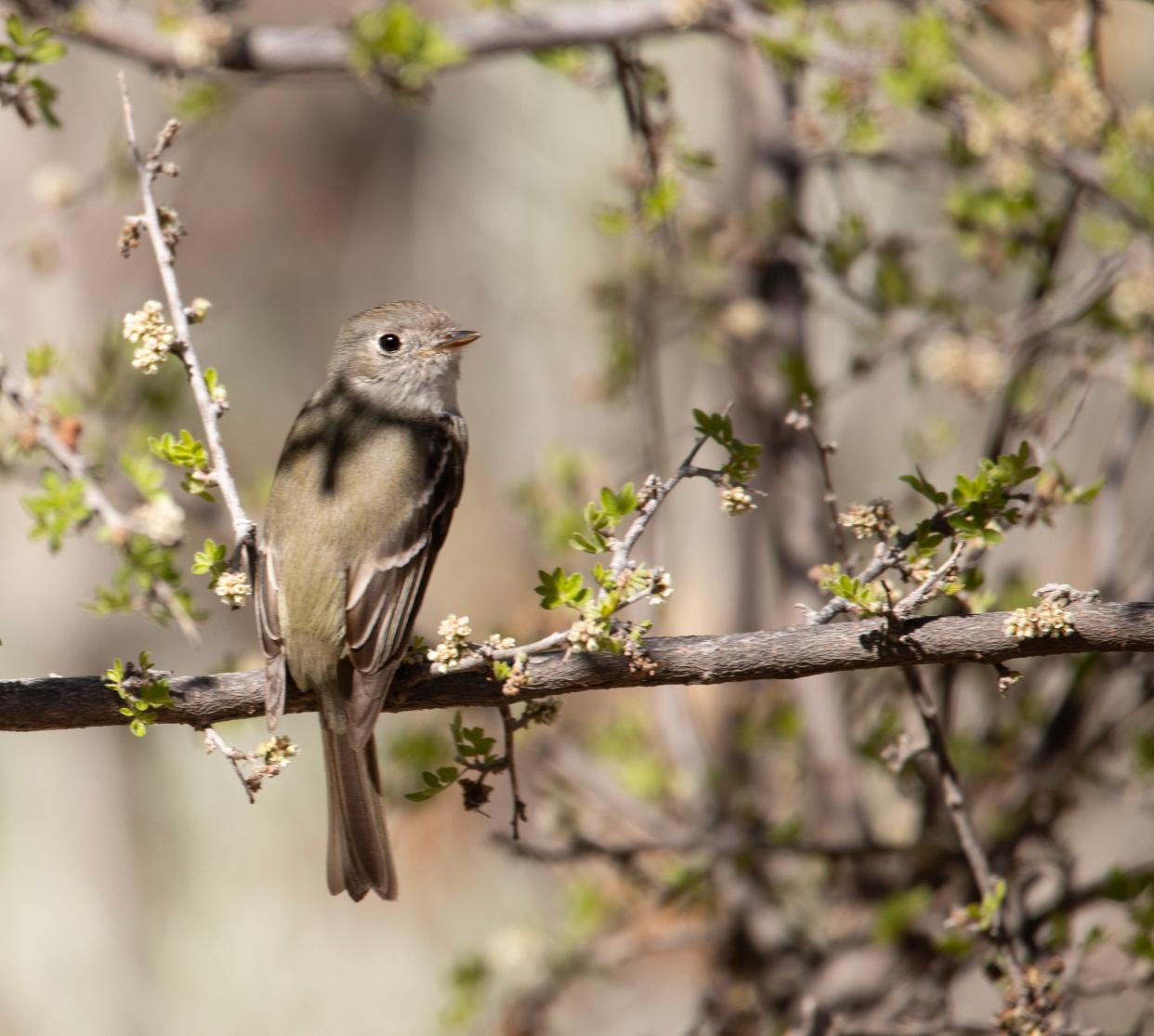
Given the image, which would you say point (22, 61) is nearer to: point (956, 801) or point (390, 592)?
point (390, 592)

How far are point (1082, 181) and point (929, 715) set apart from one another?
1.83 meters

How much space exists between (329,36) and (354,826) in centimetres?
249

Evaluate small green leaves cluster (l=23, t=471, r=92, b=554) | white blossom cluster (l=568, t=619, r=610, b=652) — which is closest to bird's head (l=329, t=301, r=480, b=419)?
small green leaves cluster (l=23, t=471, r=92, b=554)

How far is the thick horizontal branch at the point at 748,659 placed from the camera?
2.59m

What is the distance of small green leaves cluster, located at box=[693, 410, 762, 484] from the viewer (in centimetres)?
270

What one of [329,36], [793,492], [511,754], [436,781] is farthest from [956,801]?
[329,36]

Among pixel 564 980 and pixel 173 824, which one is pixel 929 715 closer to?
pixel 564 980

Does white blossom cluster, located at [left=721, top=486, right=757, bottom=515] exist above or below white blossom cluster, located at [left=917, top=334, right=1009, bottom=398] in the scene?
below

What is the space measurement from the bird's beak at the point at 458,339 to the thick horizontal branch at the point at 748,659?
1886mm

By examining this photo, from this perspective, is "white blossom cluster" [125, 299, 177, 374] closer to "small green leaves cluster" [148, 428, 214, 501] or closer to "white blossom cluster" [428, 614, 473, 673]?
"small green leaves cluster" [148, 428, 214, 501]

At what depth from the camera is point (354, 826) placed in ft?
11.7

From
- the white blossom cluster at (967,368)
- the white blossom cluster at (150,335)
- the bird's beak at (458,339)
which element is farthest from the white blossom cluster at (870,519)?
the bird's beak at (458,339)

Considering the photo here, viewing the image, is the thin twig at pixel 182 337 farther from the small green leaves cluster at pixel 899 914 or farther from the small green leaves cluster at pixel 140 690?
the small green leaves cluster at pixel 899 914

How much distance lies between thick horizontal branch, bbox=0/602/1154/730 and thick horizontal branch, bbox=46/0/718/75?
221 centimetres
